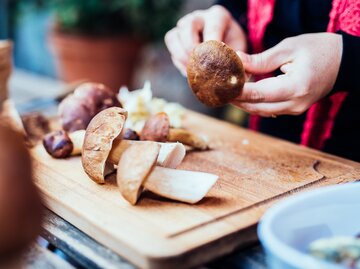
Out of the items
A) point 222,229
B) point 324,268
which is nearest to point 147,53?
point 222,229

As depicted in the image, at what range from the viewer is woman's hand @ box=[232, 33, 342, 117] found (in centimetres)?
133

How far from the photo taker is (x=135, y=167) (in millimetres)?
1133

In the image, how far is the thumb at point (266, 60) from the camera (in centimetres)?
138

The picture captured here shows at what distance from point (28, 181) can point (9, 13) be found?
14.2ft

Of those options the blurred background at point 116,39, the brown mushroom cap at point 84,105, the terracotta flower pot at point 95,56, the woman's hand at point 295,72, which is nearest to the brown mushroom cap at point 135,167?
the woman's hand at point 295,72

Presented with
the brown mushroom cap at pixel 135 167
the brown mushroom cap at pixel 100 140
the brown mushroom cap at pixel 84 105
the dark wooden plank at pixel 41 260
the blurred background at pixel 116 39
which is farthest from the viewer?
the blurred background at pixel 116 39

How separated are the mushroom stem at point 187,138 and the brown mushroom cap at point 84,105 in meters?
0.22

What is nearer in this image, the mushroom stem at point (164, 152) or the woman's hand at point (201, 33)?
the mushroom stem at point (164, 152)

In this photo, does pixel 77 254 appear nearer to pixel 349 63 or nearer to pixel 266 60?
pixel 266 60

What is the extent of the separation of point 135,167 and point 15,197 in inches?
12.8

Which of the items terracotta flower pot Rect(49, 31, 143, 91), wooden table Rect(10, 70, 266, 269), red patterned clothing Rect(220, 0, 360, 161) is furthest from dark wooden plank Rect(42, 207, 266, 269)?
terracotta flower pot Rect(49, 31, 143, 91)

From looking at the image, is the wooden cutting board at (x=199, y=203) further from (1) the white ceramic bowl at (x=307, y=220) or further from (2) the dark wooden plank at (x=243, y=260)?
(1) the white ceramic bowl at (x=307, y=220)

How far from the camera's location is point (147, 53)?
4.45 metres

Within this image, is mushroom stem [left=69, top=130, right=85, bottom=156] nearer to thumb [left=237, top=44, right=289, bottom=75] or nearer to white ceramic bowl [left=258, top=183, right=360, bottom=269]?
thumb [left=237, top=44, right=289, bottom=75]
